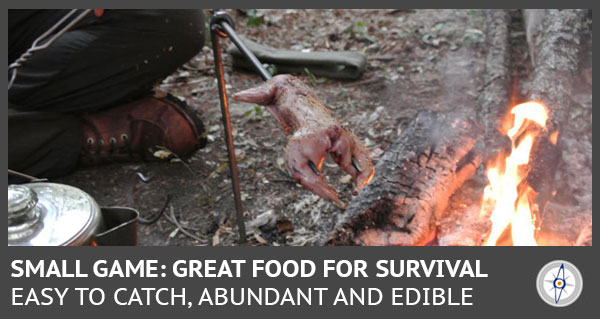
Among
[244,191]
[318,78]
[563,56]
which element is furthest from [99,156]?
[563,56]

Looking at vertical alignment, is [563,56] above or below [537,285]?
above

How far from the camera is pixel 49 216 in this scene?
4.85 ft

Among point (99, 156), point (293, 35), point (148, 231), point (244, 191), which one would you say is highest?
point (293, 35)

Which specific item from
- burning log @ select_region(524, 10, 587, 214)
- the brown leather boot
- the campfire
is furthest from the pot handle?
burning log @ select_region(524, 10, 587, 214)

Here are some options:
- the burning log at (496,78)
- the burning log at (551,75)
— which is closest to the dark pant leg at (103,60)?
the burning log at (496,78)

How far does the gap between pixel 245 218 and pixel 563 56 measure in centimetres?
192

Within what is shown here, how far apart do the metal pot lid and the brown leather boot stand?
4.24 ft

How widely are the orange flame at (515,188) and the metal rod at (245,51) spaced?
101 centimetres

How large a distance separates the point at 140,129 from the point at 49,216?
146 centimetres

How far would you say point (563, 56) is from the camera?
321cm

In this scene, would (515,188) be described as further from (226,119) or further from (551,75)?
(226,119)

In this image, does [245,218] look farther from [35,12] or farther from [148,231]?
[35,12]

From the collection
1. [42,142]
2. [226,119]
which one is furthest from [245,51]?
[42,142]

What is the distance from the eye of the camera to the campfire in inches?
86.3
